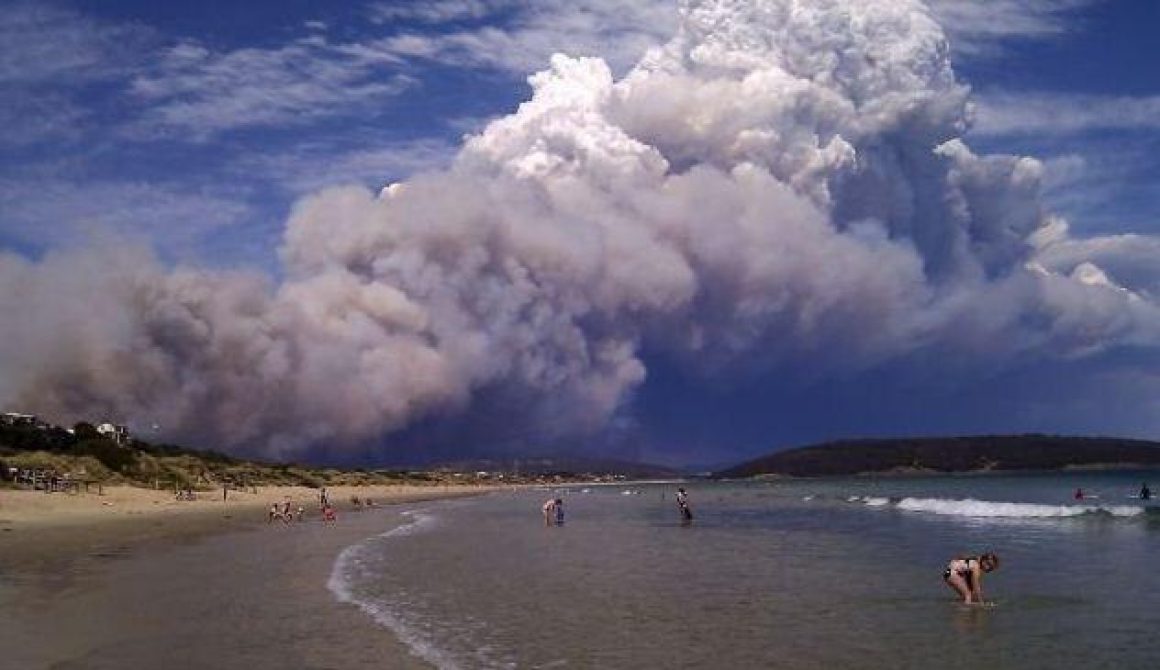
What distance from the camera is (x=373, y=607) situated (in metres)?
24.5

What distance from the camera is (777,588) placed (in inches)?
1078

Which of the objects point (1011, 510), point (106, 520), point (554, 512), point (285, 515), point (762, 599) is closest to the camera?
point (762, 599)

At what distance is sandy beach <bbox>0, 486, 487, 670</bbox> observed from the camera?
17953 millimetres

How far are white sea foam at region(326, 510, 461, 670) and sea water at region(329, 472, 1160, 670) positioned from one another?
0.08 metres

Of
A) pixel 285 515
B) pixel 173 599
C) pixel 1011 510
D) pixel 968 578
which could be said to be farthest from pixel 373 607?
pixel 1011 510

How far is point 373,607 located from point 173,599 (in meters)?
5.37

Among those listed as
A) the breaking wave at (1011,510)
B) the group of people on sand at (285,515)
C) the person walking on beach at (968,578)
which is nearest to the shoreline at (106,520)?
the group of people on sand at (285,515)

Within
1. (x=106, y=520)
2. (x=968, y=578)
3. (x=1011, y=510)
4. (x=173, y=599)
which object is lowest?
(x=1011, y=510)

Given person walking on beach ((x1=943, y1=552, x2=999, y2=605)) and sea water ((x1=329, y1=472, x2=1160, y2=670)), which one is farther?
person walking on beach ((x1=943, y1=552, x2=999, y2=605))

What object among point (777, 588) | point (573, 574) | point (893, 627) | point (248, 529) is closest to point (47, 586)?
point (573, 574)

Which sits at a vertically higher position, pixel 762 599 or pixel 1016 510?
pixel 762 599

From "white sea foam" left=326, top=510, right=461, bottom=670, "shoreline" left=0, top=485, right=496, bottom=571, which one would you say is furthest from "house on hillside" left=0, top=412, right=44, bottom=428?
"white sea foam" left=326, top=510, right=461, bottom=670

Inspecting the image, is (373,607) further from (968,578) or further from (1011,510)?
(1011,510)

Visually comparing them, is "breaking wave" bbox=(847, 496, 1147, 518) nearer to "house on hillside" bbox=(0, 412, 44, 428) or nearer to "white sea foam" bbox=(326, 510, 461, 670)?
"white sea foam" bbox=(326, 510, 461, 670)
